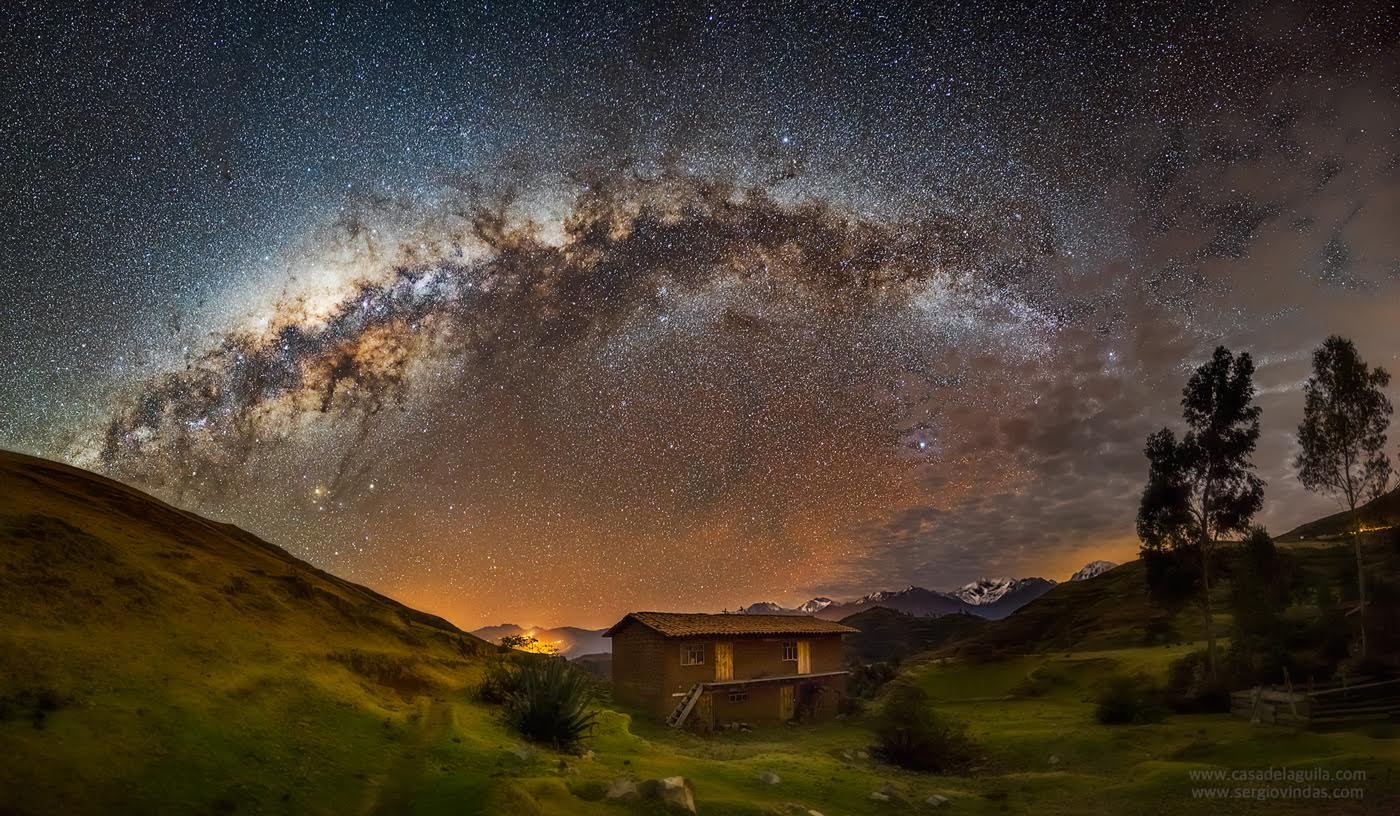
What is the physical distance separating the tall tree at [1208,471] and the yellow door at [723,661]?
2421 centimetres

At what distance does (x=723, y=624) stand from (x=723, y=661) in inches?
95.1

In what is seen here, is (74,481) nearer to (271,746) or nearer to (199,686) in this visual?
(199,686)

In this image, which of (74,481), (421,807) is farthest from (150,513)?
(421,807)

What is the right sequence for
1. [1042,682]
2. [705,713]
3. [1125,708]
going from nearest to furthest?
1. [1125,708]
2. [705,713]
3. [1042,682]

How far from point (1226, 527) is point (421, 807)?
40801mm

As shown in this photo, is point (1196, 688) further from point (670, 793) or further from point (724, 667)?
point (670, 793)

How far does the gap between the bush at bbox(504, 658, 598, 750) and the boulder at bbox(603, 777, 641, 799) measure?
462 centimetres

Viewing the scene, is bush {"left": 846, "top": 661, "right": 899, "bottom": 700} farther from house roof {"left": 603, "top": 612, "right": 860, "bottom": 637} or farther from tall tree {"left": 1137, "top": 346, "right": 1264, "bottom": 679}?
tall tree {"left": 1137, "top": 346, "right": 1264, "bottom": 679}

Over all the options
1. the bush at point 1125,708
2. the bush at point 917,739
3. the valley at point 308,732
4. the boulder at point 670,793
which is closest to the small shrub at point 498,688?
the valley at point 308,732

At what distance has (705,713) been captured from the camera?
35.4m

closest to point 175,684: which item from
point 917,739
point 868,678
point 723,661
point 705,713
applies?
point 917,739

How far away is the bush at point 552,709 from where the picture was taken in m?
16.5

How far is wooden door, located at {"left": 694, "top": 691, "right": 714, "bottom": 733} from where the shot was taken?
3465 cm

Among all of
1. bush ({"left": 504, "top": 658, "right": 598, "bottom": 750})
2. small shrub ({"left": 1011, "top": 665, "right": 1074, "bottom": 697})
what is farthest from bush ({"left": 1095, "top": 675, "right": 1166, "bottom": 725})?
bush ({"left": 504, "top": 658, "right": 598, "bottom": 750})
